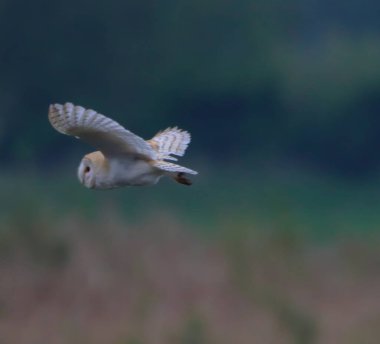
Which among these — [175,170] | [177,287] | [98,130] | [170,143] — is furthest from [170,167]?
[177,287]

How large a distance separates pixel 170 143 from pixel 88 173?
0.50 meters

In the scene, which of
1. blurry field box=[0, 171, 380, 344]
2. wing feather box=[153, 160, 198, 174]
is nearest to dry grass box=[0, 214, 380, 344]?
blurry field box=[0, 171, 380, 344]

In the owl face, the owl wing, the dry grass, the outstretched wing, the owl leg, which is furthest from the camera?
the dry grass

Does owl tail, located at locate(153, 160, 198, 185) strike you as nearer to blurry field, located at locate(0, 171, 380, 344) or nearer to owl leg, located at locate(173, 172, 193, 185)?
owl leg, located at locate(173, 172, 193, 185)

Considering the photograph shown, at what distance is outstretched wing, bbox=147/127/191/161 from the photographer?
14.7ft

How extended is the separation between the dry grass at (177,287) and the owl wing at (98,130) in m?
4.21

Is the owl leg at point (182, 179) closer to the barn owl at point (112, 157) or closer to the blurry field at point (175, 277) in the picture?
the barn owl at point (112, 157)

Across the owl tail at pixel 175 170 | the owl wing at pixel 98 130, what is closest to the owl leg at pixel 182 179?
the owl tail at pixel 175 170

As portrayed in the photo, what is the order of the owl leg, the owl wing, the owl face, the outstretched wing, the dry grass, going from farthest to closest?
the dry grass
the outstretched wing
the owl leg
the owl face
the owl wing

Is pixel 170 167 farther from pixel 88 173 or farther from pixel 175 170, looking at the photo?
pixel 88 173

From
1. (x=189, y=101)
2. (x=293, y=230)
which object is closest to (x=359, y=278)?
(x=293, y=230)

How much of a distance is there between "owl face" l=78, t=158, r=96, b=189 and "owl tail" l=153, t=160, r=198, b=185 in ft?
0.53

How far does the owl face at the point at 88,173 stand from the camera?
162 inches

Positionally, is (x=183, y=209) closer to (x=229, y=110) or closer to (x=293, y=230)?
(x=293, y=230)
